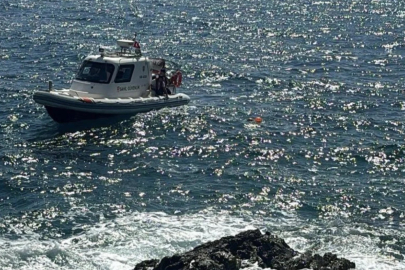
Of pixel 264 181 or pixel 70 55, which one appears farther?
pixel 70 55

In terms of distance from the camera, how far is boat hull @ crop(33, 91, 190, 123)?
116 feet

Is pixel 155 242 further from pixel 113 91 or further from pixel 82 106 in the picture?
pixel 113 91

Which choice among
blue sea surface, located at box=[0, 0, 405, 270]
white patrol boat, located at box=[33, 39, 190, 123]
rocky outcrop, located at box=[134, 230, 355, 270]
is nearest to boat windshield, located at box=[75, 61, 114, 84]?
white patrol boat, located at box=[33, 39, 190, 123]

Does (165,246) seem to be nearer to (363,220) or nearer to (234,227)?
(234,227)

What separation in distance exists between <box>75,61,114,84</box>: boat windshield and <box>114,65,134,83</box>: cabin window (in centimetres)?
45

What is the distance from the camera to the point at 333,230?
25766 mm

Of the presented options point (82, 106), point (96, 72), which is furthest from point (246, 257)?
point (96, 72)

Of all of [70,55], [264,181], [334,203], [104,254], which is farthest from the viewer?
[70,55]

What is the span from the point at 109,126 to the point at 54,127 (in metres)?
2.62

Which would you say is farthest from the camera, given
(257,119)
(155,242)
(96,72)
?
(257,119)

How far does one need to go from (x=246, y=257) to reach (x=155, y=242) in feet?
12.1

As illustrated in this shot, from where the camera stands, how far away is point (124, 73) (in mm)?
38250

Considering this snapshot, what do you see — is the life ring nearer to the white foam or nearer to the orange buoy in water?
the orange buoy in water

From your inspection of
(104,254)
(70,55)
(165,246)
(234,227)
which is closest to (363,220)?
(234,227)
